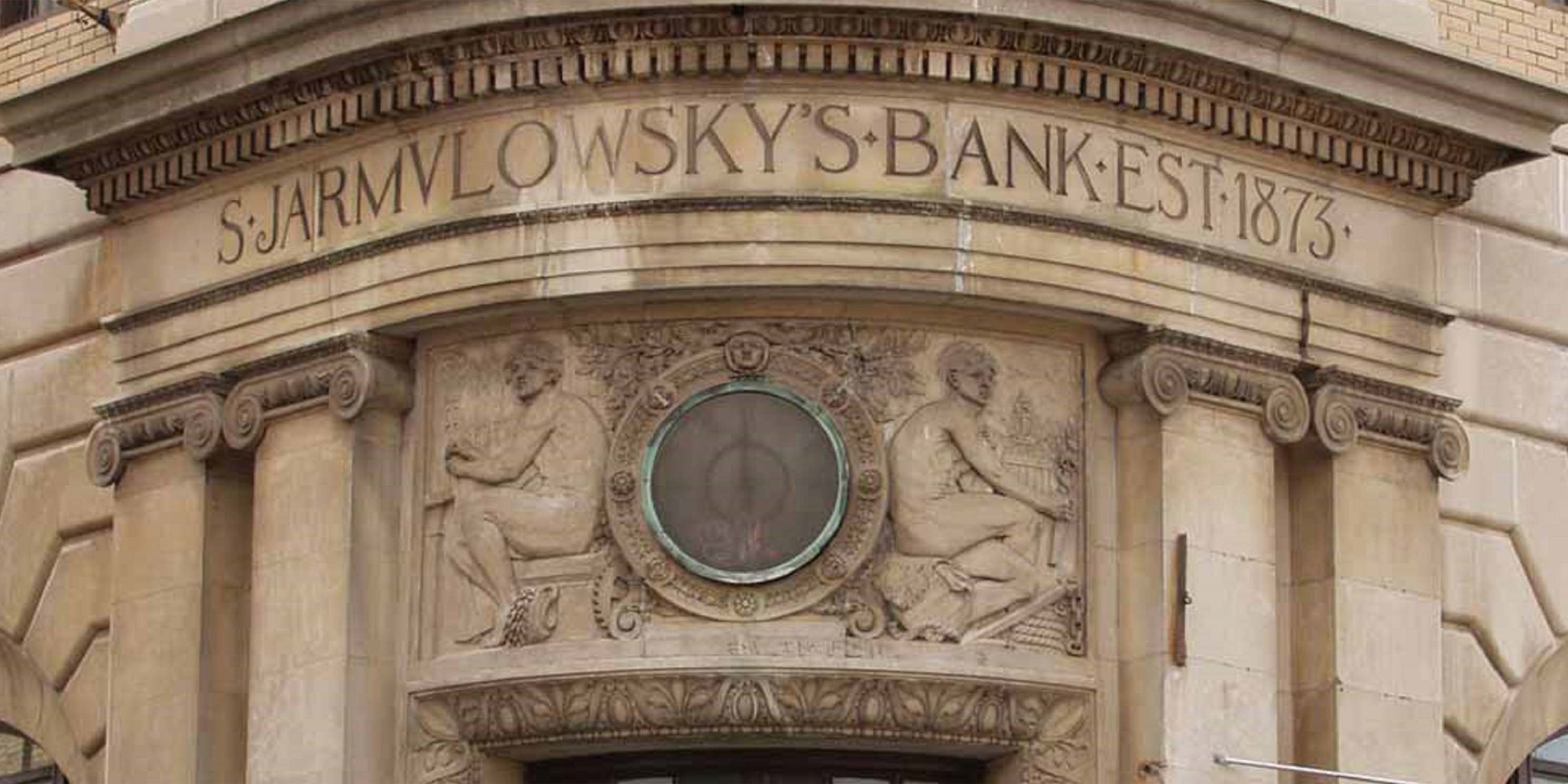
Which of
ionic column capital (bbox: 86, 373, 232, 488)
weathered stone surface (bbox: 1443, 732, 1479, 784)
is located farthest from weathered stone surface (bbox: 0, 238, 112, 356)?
weathered stone surface (bbox: 1443, 732, 1479, 784)

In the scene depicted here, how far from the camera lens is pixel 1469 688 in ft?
110

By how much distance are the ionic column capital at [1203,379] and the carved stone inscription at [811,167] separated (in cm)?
73

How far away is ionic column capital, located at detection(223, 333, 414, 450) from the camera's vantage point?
3209cm

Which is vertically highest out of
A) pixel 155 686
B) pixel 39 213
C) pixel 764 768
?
pixel 39 213

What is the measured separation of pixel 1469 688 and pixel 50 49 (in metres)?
11.4

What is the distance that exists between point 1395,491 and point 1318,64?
2963 millimetres

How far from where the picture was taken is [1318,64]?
32.6 meters

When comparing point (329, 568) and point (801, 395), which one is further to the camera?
point (329, 568)

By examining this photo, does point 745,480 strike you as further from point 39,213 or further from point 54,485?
point 39,213

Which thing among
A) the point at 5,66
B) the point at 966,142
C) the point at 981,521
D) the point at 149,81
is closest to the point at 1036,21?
the point at 966,142

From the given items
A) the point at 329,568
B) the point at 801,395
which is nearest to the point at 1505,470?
the point at 801,395

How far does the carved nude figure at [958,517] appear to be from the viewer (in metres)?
31.3

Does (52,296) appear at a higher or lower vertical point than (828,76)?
lower

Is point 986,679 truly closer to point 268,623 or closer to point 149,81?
point 268,623
